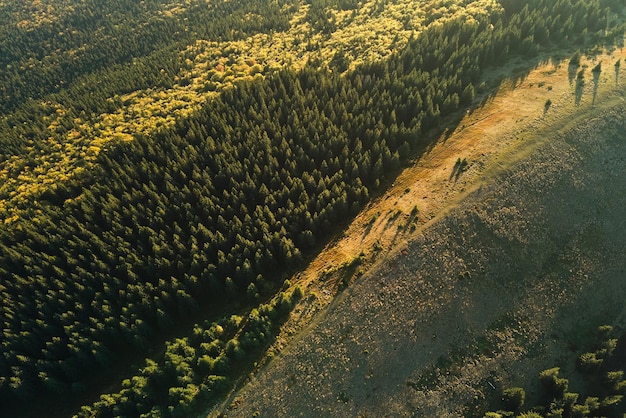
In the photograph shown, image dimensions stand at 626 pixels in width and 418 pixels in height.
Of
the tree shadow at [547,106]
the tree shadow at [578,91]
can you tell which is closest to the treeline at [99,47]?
the tree shadow at [547,106]

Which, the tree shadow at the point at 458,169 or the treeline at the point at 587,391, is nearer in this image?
the treeline at the point at 587,391

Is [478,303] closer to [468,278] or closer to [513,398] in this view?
[468,278]

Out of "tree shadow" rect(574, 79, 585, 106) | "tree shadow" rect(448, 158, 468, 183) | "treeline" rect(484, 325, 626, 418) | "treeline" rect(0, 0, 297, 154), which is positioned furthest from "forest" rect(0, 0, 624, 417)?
"treeline" rect(484, 325, 626, 418)

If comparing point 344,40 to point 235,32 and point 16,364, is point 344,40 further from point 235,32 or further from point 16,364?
point 16,364

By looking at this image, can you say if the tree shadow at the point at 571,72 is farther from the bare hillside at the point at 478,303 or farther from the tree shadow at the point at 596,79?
the bare hillside at the point at 478,303

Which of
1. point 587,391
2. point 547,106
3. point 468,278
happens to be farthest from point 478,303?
point 547,106

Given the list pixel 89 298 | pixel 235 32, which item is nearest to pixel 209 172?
pixel 89 298

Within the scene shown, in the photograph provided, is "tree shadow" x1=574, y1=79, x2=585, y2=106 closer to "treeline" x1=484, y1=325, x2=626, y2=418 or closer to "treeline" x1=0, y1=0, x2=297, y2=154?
"treeline" x1=484, y1=325, x2=626, y2=418
